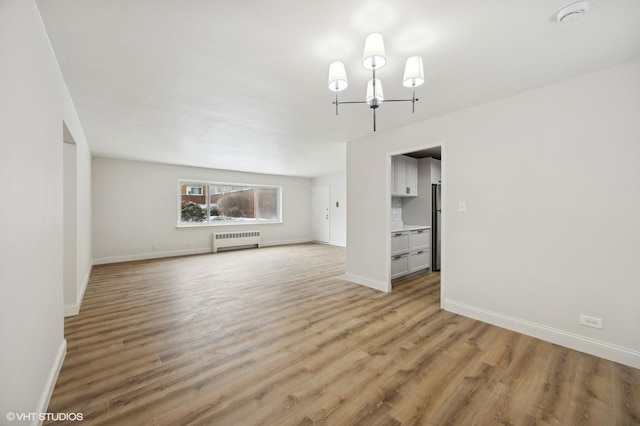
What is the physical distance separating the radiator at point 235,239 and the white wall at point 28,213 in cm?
528

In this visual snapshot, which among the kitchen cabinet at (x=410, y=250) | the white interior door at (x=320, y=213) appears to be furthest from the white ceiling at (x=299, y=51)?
the white interior door at (x=320, y=213)

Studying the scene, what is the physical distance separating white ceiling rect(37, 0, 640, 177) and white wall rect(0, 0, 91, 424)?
44 cm

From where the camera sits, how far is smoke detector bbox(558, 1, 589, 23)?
58.8 inches

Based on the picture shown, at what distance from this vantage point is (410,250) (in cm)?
461

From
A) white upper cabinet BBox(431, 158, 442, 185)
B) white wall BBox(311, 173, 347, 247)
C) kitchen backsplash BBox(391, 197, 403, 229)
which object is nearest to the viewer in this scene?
white upper cabinet BBox(431, 158, 442, 185)

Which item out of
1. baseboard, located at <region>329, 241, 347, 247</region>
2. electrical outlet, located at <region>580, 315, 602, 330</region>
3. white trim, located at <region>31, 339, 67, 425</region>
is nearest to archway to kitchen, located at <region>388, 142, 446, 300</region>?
electrical outlet, located at <region>580, 315, 602, 330</region>

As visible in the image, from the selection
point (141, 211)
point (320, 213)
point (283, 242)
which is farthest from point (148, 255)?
point (320, 213)

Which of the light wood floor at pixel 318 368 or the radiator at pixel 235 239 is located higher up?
the radiator at pixel 235 239

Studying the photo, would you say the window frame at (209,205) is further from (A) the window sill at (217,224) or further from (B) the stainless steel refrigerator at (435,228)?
(B) the stainless steel refrigerator at (435,228)

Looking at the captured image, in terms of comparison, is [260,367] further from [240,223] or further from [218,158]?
[240,223]

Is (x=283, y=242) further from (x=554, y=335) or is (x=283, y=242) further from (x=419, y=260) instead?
(x=554, y=335)

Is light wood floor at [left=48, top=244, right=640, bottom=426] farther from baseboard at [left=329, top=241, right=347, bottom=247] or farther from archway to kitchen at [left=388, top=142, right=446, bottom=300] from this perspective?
baseboard at [left=329, top=241, right=347, bottom=247]

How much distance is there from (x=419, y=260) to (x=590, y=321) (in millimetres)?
2592

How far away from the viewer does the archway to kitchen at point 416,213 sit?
176 inches
